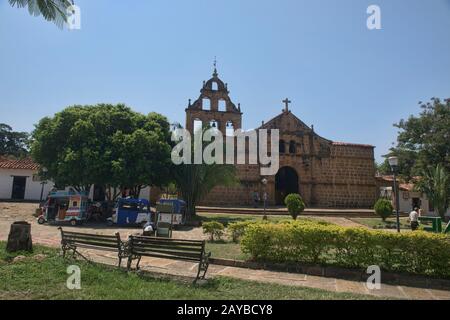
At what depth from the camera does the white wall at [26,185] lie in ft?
84.4

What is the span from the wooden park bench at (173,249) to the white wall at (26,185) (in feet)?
77.1

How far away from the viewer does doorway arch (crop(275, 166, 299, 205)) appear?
1124 inches

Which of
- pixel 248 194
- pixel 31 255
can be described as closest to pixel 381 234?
pixel 31 255

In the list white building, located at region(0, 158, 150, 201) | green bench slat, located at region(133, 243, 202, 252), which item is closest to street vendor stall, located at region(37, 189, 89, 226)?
white building, located at region(0, 158, 150, 201)

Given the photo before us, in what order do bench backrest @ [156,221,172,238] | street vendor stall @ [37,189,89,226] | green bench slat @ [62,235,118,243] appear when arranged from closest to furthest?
green bench slat @ [62,235,118,243] < bench backrest @ [156,221,172,238] < street vendor stall @ [37,189,89,226]

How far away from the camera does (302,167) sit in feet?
93.1

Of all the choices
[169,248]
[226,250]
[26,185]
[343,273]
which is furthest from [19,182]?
[343,273]

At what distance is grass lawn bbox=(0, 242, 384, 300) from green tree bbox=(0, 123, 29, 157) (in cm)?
3786

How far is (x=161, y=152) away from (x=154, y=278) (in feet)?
40.3

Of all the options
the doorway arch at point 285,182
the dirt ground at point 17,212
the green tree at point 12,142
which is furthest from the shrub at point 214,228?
the green tree at point 12,142

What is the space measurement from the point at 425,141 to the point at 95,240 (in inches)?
1037

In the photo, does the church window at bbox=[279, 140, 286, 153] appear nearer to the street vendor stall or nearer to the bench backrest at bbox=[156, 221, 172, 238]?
the street vendor stall

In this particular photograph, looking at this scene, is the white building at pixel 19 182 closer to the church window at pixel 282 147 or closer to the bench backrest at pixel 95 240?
the church window at pixel 282 147
